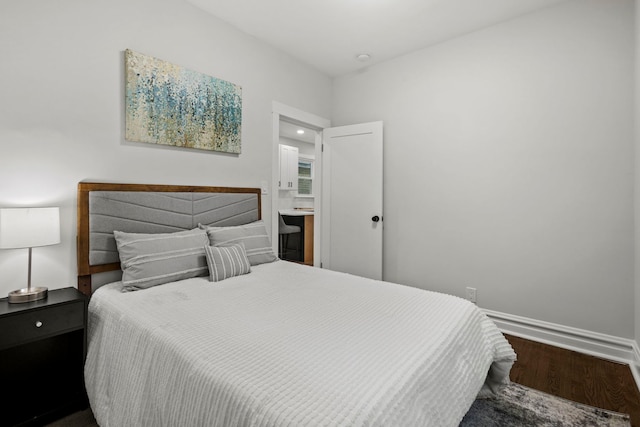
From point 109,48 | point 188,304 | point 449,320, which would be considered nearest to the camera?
point 449,320

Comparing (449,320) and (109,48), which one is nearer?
(449,320)

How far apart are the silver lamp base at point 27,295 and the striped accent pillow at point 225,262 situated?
0.87 meters

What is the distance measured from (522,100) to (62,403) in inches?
153

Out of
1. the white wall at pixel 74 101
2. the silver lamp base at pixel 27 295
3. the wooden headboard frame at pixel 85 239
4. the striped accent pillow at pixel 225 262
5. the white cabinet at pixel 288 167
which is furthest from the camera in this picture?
the white cabinet at pixel 288 167

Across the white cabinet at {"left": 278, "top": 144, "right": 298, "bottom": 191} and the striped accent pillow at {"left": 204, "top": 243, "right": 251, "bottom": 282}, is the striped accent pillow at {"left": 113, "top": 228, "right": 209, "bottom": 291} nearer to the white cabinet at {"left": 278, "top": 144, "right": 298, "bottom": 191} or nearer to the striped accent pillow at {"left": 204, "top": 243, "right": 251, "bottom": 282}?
the striped accent pillow at {"left": 204, "top": 243, "right": 251, "bottom": 282}

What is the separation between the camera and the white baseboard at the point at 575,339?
7.54 feet

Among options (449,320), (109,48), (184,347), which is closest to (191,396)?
(184,347)

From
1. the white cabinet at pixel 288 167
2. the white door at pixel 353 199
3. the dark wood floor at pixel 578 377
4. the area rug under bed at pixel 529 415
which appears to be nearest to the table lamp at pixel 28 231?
the area rug under bed at pixel 529 415

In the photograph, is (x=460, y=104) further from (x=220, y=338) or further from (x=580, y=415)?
(x=220, y=338)

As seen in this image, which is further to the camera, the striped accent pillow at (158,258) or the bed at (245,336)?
the striped accent pillow at (158,258)

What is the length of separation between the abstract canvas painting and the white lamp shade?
29.9 inches

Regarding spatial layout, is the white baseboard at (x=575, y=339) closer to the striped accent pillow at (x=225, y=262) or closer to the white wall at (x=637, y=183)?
the white wall at (x=637, y=183)

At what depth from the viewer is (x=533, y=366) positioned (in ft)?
7.38

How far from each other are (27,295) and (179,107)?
1.56m
